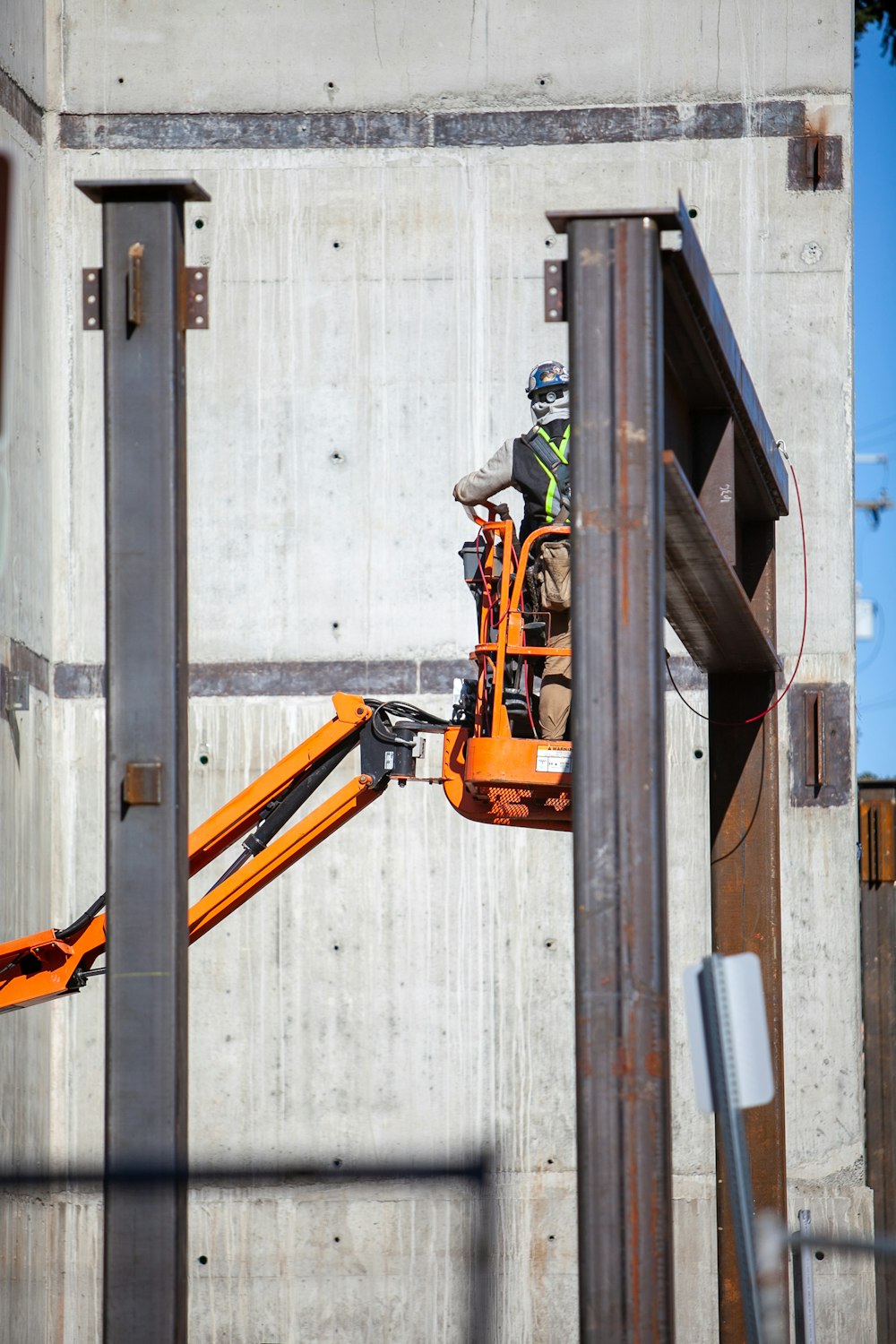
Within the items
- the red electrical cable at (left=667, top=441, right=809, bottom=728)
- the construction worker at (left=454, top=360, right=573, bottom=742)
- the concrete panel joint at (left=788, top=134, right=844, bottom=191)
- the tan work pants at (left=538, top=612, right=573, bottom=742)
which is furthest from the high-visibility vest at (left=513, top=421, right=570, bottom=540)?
the concrete panel joint at (left=788, top=134, right=844, bottom=191)

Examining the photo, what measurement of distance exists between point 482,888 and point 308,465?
3335 mm

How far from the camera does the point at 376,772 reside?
30.1 feet

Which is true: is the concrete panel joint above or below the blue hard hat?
above

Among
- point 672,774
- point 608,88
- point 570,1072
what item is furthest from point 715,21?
point 570,1072

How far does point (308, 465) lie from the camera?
12711 millimetres

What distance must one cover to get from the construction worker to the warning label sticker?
0.50m

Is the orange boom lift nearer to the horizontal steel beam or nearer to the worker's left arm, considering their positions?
the worker's left arm

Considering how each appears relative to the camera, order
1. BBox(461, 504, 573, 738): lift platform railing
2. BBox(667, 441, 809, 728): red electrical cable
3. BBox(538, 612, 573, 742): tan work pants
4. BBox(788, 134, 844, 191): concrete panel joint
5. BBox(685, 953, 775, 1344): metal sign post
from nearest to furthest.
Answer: BBox(685, 953, 775, 1344): metal sign post
BBox(461, 504, 573, 738): lift platform railing
BBox(538, 612, 573, 742): tan work pants
BBox(667, 441, 809, 728): red electrical cable
BBox(788, 134, 844, 191): concrete panel joint

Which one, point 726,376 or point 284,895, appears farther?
point 284,895

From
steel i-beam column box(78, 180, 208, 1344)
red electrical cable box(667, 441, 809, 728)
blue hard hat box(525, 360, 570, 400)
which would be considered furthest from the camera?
red electrical cable box(667, 441, 809, 728)

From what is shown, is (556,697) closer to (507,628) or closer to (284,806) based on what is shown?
(507,628)

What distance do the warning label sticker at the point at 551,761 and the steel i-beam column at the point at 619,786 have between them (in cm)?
314

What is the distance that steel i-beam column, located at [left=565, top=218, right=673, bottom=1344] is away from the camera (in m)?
4.96

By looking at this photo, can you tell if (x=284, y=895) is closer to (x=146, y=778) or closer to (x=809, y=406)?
(x=809, y=406)
